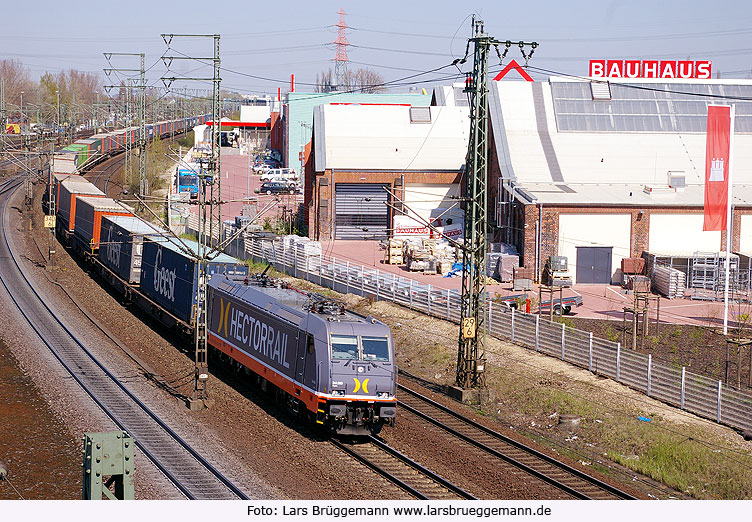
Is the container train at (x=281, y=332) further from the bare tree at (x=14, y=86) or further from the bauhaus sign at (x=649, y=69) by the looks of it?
the bare tree at (x=14, y=86)

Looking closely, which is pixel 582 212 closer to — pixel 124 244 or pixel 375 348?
pixel 124 244

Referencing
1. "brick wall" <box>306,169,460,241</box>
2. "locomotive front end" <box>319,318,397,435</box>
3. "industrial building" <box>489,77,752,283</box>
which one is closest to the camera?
"locomotive front end" <box>319,318,397,435</box>

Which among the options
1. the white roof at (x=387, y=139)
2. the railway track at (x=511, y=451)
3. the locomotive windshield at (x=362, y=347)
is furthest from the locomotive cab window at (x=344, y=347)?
the white roof at (x=387, y=139)

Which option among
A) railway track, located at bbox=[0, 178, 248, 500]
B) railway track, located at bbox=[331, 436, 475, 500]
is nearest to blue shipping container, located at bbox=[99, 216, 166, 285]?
railway track, located at bbox=[0, 178, 248, 500]

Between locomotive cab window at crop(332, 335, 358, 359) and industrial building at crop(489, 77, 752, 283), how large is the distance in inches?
1106

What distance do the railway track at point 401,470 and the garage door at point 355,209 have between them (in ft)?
133

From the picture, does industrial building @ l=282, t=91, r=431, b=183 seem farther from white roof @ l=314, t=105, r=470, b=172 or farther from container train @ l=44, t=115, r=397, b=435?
container train @ l=44, t=115, r=397, b=435

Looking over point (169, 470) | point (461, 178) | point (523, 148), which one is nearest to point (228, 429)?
point (169, 470)

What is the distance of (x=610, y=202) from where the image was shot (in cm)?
5181

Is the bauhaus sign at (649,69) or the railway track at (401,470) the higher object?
the bauhaus sign at (649,69)

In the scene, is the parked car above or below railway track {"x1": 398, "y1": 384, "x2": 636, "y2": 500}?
above

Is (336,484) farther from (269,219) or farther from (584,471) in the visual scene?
(269,219)

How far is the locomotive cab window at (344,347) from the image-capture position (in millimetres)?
23578

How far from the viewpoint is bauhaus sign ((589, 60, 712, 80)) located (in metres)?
65.6
